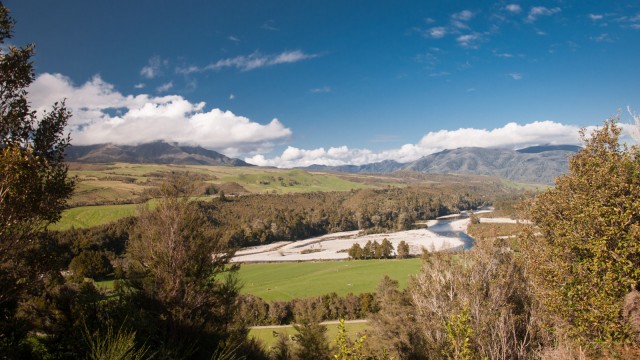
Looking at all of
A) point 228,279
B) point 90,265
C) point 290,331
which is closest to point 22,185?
point 228,279

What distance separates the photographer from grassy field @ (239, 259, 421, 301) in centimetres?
7207

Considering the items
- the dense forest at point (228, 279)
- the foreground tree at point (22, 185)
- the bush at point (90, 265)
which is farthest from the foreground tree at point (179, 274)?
the bush at point (90, 265)

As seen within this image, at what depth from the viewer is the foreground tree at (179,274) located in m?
15.7

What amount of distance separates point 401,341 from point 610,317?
20.3 meters

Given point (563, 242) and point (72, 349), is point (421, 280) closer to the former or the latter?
point (563, 242)

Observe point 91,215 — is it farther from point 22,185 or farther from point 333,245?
point 22,185

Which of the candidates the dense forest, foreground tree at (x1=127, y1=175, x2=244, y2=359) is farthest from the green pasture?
the dense forest

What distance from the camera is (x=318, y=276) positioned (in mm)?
84938

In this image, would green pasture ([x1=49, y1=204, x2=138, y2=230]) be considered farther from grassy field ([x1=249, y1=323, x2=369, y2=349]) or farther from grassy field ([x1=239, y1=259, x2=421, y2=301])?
grassy field ([x1=249, y1=323, x2=369, y2=349])

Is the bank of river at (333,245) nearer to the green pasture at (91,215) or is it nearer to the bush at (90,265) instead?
the bush at (90,265)

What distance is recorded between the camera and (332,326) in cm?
5259

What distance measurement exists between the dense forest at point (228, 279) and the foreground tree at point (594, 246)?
0.06 m

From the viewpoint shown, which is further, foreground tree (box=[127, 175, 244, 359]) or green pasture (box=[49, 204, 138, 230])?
green pasture (box=[49, 204, 138, 230])

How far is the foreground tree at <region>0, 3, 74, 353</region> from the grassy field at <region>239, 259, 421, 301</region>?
197 ft
